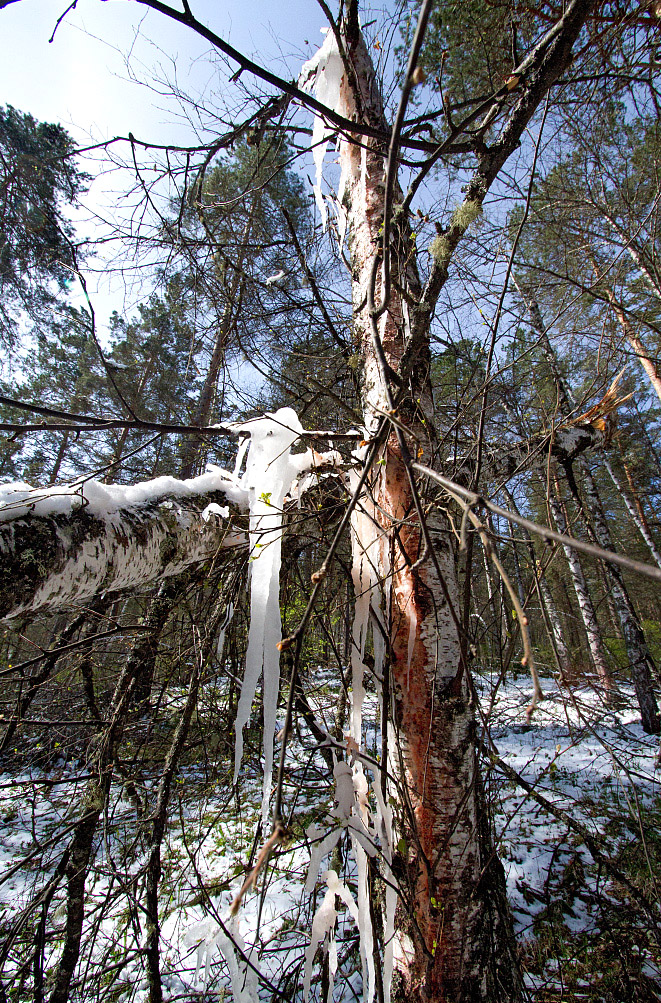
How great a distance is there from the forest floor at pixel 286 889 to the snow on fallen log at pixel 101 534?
2.97 ft

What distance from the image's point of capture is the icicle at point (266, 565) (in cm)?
112

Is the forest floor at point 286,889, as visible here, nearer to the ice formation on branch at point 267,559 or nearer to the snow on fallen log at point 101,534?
the ice formation on branch at point 267,559

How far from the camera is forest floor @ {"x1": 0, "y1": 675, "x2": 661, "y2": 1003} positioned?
5.40ft

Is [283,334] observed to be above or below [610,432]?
above

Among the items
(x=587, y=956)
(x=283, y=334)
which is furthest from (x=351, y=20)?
(x=587, y=956)

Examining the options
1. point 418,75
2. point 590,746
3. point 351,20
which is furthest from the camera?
point 590,746

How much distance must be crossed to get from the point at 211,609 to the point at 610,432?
2241 mm

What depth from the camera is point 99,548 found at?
4.13 ft

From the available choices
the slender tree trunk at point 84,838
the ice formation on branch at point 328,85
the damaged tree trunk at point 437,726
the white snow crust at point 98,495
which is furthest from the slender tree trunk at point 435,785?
the slender tree trunk at point 84,838

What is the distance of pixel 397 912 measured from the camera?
4.09 feet

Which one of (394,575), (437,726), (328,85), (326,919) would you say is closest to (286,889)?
(326,919)

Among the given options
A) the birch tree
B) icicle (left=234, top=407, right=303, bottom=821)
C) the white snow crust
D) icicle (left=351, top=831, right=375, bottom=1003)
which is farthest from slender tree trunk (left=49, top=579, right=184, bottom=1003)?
icicle (left=351, top=831, right=375, bottom=1003)

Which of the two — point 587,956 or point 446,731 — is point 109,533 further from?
point 587,956

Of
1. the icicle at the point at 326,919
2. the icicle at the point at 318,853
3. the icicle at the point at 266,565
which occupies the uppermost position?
the icicle at the point at 266,565
